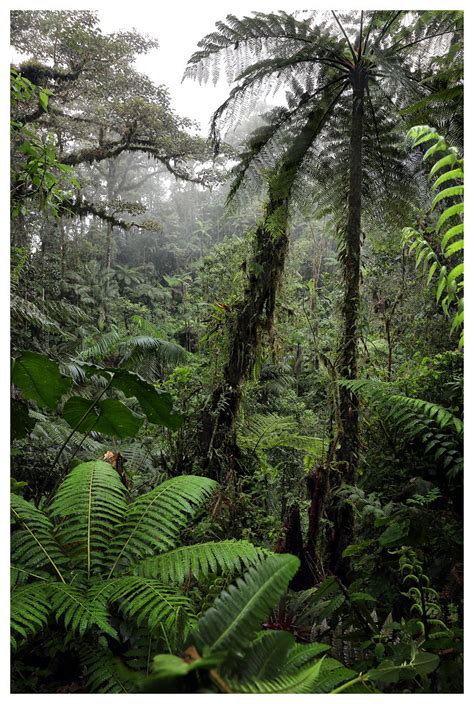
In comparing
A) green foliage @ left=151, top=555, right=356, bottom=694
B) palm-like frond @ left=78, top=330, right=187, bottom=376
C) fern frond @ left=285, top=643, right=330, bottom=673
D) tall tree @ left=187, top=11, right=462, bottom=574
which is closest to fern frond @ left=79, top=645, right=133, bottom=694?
fern frond @ left=285, top=643, right=330, bottom=673

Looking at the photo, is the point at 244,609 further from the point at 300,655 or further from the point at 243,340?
the point at 243,340

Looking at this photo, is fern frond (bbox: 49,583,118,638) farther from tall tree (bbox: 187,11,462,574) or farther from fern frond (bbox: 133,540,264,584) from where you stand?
tall tree (bbox: 187,11,462,574)

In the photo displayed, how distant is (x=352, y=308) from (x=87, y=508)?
188 cm

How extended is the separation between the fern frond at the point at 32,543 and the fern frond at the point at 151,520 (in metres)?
0.20

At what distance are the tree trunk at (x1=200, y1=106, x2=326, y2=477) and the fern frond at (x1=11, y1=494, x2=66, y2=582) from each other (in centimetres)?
161

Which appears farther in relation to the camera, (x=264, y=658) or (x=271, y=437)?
(x=271, y=437)

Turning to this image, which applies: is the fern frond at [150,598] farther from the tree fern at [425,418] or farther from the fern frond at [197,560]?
the tree fern at [425,418]

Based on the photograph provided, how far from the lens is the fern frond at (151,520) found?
73.0 inches

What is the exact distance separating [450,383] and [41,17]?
22.8 feet

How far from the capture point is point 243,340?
11.8ft

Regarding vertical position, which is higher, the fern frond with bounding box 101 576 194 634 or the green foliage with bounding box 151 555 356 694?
the green foliage with bounding box 151 555 356 694

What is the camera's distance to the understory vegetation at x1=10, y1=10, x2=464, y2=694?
1493 millimetres

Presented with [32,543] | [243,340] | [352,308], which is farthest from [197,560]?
[243,340]

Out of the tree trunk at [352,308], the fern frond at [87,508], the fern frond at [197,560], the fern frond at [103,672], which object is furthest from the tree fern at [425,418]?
the fern frond at [103,672]
